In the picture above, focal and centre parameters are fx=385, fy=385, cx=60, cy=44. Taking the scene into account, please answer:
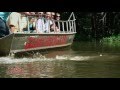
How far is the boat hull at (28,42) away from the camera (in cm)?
1180

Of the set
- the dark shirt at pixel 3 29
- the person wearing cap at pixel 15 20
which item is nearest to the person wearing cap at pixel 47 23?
the person wearing cap at pixel 15 20

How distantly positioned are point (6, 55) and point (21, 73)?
3760 millimetres

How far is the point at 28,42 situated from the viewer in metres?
13.1

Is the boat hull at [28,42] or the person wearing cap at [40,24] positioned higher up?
the person wearing cap at [40,24]

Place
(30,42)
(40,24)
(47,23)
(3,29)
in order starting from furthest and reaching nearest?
(47,23) < (40,24) < (30,42) < (3,29)

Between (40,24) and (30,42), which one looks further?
(40,24)

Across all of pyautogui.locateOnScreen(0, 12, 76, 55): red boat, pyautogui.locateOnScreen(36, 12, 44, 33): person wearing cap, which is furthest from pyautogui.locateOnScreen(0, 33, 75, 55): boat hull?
pyautogui.locateOnScreen(36, 12, 44, 33): person wearing cap

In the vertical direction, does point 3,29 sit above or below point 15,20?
below

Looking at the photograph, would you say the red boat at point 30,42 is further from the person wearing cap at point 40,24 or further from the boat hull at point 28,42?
the person wearing cap at point 40,24

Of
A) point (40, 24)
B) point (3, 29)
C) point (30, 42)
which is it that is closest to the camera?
point (3, 29)

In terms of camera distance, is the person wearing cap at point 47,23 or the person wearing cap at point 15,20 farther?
the person wearing cap at point 47,23

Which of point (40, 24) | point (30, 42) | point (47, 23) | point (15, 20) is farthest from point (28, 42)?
point (47, 23)

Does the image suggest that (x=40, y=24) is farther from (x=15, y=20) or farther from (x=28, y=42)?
(x=28, y=42)

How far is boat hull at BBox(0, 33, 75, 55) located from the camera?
1180cm
